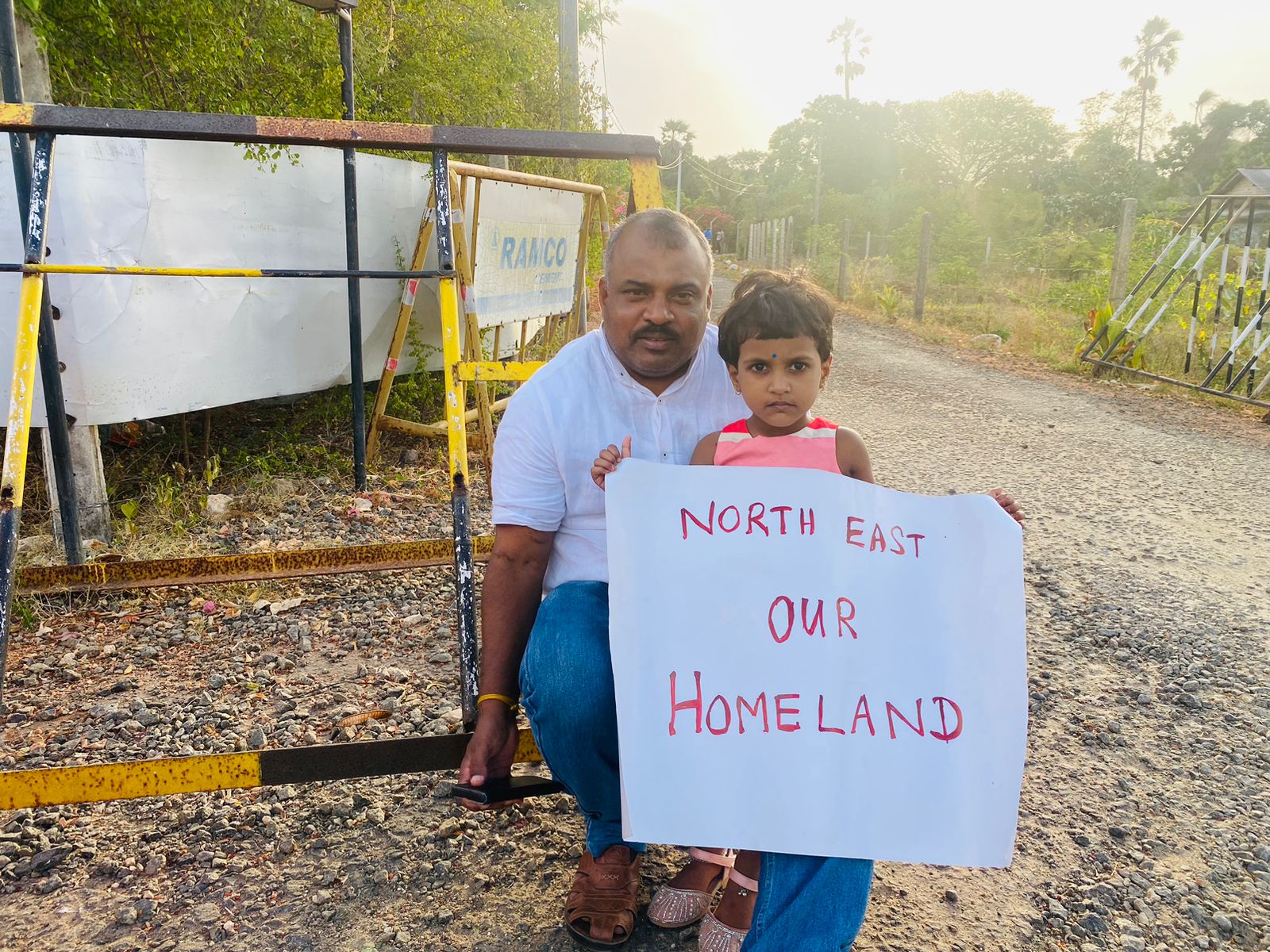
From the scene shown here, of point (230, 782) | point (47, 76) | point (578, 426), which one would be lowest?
point (230, 782)

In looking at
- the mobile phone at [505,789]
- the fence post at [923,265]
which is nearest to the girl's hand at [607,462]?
the mobile phone at [505,789]

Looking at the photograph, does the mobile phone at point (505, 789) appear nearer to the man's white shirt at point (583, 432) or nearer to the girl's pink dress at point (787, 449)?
the man's white shirt at point (583, 432)

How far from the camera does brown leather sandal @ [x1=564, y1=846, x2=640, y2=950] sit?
5.94 feet

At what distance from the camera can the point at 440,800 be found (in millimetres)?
2283

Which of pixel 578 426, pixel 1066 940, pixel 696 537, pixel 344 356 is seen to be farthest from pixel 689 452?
pixel 344 356

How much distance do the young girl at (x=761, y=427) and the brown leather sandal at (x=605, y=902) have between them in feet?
0.27

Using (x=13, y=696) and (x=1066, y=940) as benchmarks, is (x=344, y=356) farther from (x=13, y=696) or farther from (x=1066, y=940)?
(x=1066, y=940)

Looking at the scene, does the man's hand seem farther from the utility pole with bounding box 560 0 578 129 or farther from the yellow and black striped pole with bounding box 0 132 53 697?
the utility pole with bounding box 560 0 578 129

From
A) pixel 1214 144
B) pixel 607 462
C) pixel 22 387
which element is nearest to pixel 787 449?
pixel 607 462

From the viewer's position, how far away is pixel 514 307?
522 centimetres

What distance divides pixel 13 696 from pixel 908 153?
4309 cm

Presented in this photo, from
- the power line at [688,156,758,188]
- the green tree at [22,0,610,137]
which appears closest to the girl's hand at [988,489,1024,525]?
the green tree at [22,0,610,137]

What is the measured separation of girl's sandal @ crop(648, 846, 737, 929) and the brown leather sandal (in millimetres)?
52

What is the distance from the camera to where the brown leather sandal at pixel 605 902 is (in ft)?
5.94
